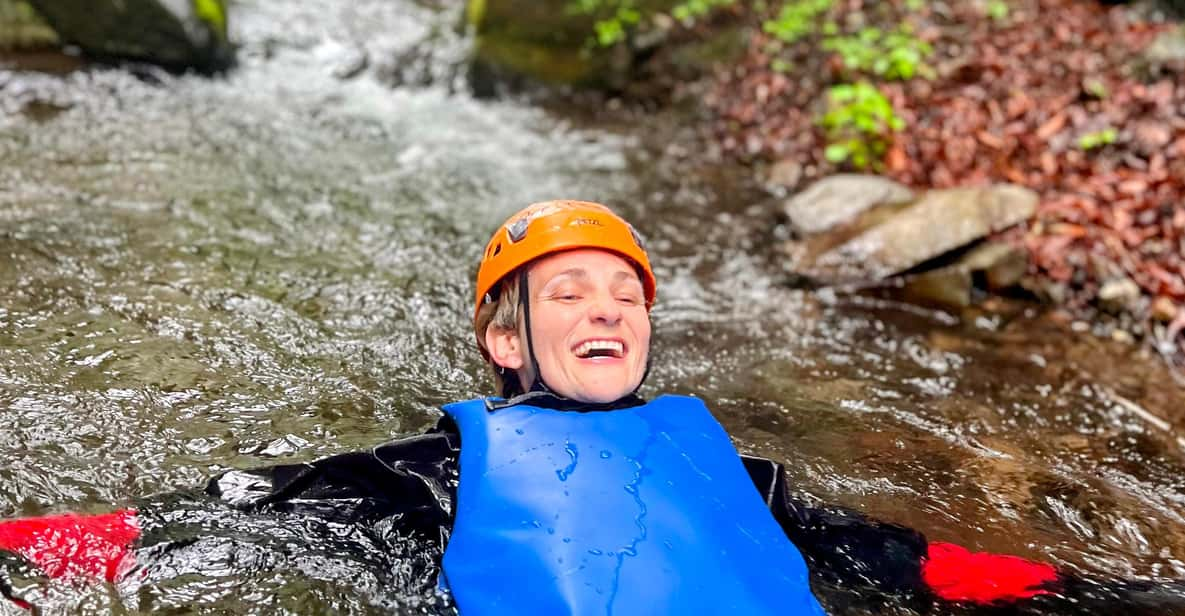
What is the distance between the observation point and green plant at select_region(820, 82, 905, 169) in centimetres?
771

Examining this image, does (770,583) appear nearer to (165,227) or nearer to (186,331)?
(186,331)

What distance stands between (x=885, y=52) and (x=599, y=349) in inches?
279

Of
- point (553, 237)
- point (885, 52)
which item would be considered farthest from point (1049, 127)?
point (553, 237)

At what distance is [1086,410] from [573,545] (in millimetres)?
3519

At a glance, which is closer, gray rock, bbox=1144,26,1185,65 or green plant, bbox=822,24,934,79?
gray rock, bbox=1144,26,1185,65

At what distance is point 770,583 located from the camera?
A: 8.00ft

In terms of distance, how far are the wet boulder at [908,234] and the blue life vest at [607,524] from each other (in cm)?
360

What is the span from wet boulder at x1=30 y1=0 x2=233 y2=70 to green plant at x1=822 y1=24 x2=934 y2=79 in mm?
6506

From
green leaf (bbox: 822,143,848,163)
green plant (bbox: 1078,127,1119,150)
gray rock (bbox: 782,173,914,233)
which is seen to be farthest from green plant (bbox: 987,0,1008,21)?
gray rock (bbox: 782,173,914,233)

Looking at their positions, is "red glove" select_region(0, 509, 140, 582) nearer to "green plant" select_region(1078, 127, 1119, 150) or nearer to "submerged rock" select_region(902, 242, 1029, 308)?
"submerged rock" select_region(902, 242, 1029, 308)

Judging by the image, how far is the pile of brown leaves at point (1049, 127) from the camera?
19.6 ft

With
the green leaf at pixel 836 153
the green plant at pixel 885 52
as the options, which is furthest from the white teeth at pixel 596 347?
the green plant at pixel 885 52

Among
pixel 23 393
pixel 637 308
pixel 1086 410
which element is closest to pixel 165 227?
pixel 23 393

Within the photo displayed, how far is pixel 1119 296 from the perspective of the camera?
5.62 m
